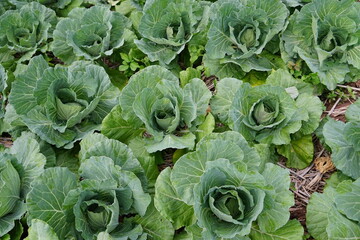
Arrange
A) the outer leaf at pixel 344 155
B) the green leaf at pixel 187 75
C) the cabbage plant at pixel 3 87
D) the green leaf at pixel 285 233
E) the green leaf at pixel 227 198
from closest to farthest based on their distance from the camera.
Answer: the green leaf at pixel 227 198
the green leaf at pixel 285 233
the outer leaf at pixel 344 155
the green leaf at pixel 187 75
the cabbage plant at pixel 3 87

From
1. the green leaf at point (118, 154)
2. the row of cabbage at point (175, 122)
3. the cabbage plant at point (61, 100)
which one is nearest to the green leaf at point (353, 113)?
the row of cabbage at point (175, 122)

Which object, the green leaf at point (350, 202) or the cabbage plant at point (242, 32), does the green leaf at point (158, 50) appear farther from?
the green leaf at point (350, 202)

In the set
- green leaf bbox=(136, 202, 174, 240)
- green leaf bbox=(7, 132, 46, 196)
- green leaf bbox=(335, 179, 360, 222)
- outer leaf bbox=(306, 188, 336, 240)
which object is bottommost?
green leaf bbox=(136, 202, 174, 240)

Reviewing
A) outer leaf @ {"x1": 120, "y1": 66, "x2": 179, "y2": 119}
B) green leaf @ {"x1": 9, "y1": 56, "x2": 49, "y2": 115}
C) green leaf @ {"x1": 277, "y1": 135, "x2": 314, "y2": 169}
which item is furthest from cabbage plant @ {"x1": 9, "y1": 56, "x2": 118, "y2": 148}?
green leaf @ {"x1": 277, "y1": 135, "x2": 314, "y2": 169}

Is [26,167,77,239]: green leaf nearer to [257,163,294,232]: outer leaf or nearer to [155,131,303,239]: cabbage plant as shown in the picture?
[155,131,303,239]: cabbage plant

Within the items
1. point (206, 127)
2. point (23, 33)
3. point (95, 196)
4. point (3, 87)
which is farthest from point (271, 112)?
point (23, 33)

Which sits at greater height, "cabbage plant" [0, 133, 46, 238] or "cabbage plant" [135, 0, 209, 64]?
"cabbage plant" [135, 0, 209, 64]
